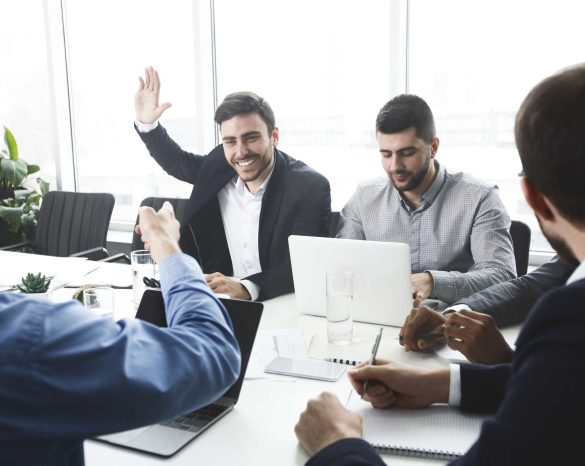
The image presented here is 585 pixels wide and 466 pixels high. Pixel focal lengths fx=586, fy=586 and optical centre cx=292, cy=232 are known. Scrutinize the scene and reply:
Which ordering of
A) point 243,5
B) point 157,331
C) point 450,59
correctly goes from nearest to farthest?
point 157,331, point 450,59, point 243,5

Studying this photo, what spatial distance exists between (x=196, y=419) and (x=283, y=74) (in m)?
3.16

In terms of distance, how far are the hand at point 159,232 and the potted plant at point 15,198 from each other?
358 cm

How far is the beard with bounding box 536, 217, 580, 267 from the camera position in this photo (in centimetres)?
84

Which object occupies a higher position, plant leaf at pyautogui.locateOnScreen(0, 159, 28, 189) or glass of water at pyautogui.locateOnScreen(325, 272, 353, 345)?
plant leaf at pyautogui.locateOnScreen(0, 159, 28, 189)

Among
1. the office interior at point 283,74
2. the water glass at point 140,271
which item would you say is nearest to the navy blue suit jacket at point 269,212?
the water glass at point 140,271

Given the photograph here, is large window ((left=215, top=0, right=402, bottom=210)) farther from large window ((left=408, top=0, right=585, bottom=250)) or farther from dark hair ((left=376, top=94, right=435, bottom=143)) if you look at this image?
dark hair ((left=376, top=94, right=435, bottom=143))

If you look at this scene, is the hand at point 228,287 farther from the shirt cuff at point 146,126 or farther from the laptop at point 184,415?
the shirt cuff at point 146,126

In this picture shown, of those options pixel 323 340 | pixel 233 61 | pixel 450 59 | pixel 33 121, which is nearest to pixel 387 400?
pixel 323 340

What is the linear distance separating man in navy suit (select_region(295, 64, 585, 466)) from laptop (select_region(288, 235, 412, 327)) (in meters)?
0.68

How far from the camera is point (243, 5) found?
4.08 m

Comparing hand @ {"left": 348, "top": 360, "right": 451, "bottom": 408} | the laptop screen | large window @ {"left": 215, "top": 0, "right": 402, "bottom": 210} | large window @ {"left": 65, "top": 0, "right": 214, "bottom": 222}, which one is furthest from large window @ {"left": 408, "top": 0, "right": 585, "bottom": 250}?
the laptop screen

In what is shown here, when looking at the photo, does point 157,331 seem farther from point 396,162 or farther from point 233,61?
point 233,61

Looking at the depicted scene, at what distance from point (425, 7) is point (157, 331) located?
10.6 feet

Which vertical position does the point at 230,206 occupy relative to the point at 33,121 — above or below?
below
